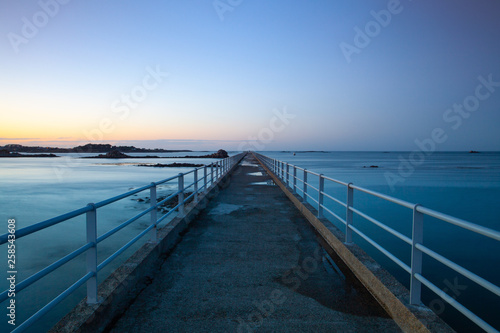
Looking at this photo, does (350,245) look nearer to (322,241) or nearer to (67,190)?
(322,241)

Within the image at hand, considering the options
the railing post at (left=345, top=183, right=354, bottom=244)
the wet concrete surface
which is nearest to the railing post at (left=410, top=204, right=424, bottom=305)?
the wet concrete surface

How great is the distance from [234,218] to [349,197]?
398 cm

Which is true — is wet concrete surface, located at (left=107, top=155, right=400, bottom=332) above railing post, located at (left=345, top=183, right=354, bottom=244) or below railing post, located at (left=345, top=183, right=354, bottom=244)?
below

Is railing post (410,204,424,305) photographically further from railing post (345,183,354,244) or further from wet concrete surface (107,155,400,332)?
railing post (345,183,354,244)

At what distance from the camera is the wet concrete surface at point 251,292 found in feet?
11.1

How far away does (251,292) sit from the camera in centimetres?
415

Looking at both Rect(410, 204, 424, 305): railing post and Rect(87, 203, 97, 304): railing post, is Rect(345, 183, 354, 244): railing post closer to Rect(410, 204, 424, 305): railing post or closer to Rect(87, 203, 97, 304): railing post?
Rect(410, 204, 424, 305): railing post

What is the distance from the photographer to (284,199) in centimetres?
1233

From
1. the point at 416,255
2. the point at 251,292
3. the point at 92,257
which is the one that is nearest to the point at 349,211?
the point at 416,255

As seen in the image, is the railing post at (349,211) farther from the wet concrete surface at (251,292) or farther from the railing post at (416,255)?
the railing post at (416,255)

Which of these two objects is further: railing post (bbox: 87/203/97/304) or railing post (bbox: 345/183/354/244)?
railing post (bbox: 345/183/354/244)

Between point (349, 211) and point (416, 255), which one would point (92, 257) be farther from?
point (349, 211)

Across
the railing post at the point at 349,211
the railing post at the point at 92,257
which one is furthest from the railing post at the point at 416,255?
the railing post at the point at 92,257

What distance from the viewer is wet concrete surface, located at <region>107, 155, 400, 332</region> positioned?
339cm
